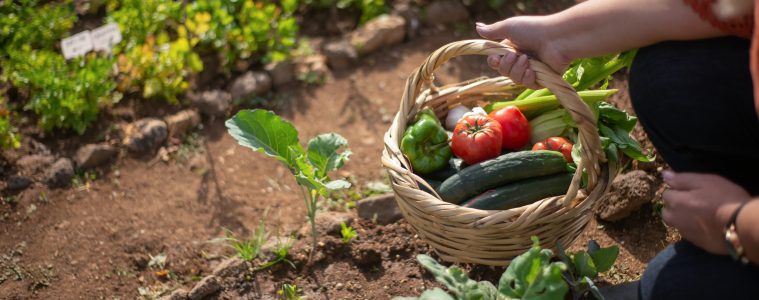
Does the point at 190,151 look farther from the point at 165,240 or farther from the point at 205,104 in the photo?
the point at 165,240

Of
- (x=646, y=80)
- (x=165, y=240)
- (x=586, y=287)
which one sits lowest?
(x=165, y=240)

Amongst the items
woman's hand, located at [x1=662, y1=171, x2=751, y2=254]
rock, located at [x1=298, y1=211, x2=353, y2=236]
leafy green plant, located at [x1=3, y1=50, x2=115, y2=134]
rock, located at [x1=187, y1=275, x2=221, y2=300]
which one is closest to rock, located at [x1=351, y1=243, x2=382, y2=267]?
rock, located at [x1=298, y1=211, x2=353, y2=236]

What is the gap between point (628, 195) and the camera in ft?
9.36

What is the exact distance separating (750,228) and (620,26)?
71 centimetres

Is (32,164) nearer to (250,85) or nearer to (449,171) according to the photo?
(250,85)

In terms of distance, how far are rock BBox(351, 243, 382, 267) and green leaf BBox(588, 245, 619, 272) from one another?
35.6 inches

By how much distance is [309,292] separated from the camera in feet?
9.32

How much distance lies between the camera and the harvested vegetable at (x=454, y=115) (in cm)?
296

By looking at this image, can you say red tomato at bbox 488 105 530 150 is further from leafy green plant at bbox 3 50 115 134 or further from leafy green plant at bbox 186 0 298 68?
leafy green plant at bbox 3 50 115 134

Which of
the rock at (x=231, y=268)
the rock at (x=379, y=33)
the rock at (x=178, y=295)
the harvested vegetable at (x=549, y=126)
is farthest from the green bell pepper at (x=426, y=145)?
the rock at (x=379, y=33)

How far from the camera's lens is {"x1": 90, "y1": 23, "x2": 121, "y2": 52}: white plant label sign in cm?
392

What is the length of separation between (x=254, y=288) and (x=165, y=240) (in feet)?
2.11

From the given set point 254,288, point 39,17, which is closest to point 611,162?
point 254,288

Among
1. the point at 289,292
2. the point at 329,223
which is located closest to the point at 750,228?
the point at 289,292
